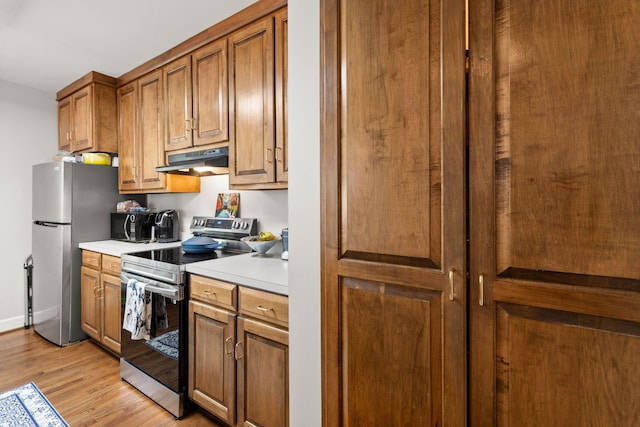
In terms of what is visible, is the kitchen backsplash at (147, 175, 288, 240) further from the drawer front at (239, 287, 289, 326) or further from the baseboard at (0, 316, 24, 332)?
the baseboard at (0, 316, 24, 332)

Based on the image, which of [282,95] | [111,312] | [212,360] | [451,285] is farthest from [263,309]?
[111,312]

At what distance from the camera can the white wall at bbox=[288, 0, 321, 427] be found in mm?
1193

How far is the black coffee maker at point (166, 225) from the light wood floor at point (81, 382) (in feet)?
3.43

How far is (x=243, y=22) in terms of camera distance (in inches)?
80.9

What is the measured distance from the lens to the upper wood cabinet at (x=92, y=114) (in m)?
3.01

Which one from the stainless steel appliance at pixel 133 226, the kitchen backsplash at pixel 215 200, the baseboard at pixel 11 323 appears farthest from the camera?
the baseboard at pixel 11 323

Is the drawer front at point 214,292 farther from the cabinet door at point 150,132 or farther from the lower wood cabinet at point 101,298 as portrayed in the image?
the cabinet door at point 150,132

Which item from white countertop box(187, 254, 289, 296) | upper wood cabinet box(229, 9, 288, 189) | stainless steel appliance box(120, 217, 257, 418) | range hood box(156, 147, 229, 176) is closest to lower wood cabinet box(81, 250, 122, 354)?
stainless steel appliance box(120, 217, 257, 418)

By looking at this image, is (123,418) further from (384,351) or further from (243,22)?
(243,22)

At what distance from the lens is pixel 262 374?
1.55m

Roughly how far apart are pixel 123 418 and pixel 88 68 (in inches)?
110

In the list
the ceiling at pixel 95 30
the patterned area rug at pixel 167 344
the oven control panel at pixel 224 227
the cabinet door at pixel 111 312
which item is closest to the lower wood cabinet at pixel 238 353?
the patterned area rug at pixel 167 344

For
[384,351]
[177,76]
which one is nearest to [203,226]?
[177,76]

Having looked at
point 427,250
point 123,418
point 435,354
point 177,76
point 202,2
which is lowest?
point 123,418
